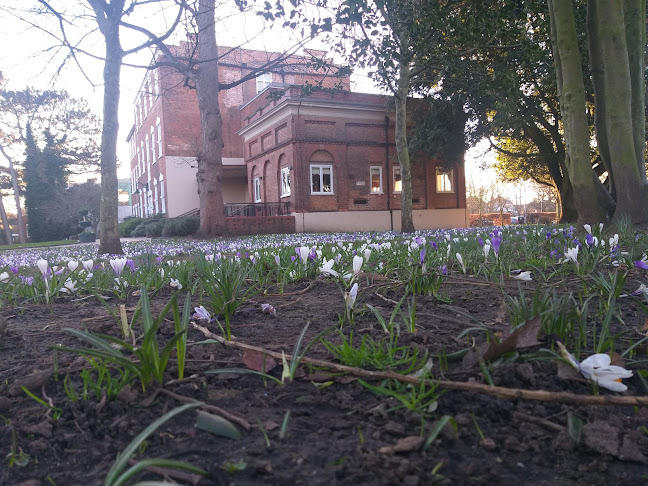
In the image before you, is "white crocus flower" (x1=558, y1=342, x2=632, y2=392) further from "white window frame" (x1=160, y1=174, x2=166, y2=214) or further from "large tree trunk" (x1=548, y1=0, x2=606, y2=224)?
"white window frame" (x1=160, y1=174, x2=166, y2=214)

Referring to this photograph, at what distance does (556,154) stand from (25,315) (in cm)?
2497

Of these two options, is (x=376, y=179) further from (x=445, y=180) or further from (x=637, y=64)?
(x=637, y=64)

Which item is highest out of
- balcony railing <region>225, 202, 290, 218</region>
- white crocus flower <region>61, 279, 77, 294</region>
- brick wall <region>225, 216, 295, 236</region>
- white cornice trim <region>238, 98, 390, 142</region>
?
white cornice trim <region>238, 98, 390, 142</region>

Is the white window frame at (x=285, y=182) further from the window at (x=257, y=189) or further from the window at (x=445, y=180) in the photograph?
the window at (x=445, y=180)

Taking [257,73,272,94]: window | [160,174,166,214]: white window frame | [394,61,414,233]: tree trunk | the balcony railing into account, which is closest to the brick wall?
the balcony railing

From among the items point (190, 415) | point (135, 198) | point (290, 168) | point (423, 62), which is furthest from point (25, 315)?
point (135, 198)

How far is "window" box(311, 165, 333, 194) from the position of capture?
81.3 ft

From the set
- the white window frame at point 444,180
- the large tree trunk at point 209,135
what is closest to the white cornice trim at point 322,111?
the white window frame at point 444,180

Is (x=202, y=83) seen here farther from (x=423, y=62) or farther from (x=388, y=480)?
(x=388, y=480)

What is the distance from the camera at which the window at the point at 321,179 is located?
2477 cm

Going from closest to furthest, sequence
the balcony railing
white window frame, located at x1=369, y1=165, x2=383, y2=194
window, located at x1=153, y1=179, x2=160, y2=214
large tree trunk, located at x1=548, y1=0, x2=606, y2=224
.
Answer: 1. large tree trunk, located at x1=548, y1=0, x2=606, y2=224
2. the balcony railing
3. white window frame, located at x1=369, y1=165, x2=383, y2=194
4. window, located at x1=153, y1=179, x2=160, y2=214

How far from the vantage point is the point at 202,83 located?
1655 cm

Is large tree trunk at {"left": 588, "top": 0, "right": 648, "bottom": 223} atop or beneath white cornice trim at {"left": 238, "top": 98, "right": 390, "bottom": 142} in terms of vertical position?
beneath

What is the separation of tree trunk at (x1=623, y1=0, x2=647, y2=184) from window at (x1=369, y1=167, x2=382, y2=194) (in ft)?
59.2
